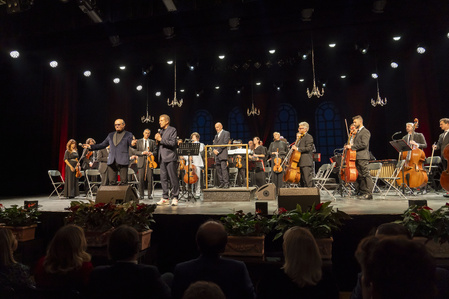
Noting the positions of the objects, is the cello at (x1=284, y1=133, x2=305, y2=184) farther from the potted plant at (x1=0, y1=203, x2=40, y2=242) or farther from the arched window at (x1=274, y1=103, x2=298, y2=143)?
the arched window at (x1=274, y1=103, x2=298, y2=143)

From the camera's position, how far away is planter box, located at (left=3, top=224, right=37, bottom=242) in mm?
4238

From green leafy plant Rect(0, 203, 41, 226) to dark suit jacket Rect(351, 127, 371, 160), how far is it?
5444 millimetres

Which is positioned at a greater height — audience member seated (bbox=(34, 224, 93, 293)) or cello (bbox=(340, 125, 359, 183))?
cello (bbox=(340, 125, 359, 183))

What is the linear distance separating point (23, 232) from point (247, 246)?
3.04m

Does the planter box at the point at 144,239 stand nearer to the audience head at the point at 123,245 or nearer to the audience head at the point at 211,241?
the audience head at the point at 123,245

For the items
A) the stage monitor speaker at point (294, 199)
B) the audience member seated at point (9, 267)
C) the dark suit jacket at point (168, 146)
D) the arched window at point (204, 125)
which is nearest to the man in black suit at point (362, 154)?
the stage monitor speaker at point (294, 199)

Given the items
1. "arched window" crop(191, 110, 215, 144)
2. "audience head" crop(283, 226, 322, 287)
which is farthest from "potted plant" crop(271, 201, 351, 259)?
"arched window" crop(191, 110, 215, 144)

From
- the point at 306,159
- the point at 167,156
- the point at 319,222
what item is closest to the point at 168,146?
the point at 167,156

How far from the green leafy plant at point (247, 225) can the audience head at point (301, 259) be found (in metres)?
1.38

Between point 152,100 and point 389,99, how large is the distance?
33.2ft

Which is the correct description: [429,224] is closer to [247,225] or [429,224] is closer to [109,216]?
[247,225]

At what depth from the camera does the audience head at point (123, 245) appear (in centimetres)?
202

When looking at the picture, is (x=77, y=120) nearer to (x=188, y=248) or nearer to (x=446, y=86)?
(x=188, y=248)

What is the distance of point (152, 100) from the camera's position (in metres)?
15.1
